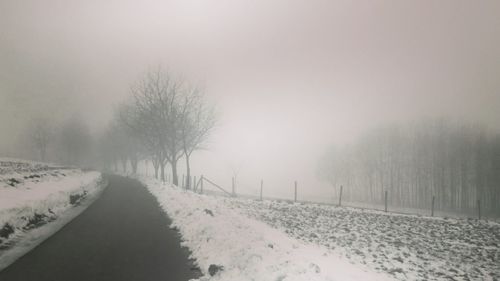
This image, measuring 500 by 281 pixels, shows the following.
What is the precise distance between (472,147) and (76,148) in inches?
3880

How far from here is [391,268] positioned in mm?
9625

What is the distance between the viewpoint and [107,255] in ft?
26.4

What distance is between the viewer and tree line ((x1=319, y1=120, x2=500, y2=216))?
193ft

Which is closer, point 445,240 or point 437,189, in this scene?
point 445,240

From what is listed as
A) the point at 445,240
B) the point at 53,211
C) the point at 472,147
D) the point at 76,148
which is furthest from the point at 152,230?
the point at 76,148

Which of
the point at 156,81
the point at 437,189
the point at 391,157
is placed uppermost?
the point at 156,81

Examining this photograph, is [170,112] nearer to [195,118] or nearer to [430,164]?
[195,118]

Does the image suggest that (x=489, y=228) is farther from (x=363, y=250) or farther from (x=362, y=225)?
(x=363, y=250)

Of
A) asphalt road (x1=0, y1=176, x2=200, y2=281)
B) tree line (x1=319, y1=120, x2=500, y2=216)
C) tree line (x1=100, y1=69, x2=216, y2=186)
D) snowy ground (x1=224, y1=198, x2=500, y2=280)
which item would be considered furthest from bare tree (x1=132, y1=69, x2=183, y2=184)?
tree line (x1=319, y1=120, x2=500, y2=216)

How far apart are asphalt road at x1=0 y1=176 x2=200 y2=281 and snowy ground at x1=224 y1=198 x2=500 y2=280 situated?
591 centimetres

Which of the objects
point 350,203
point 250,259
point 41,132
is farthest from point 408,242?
point 41,132

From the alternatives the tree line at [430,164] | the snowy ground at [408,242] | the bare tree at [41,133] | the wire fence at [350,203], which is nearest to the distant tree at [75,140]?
the bare tree at [41,133]

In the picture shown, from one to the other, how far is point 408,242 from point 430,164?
60.8 m

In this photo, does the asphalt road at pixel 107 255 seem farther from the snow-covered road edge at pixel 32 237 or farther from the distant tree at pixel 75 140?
the distant tree at pixel 75 140
